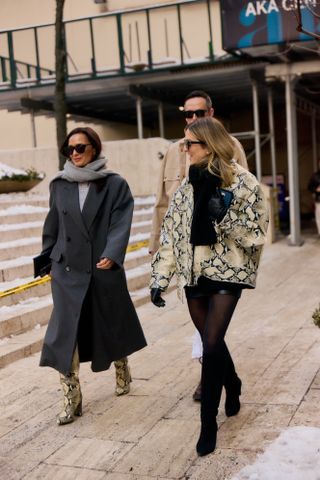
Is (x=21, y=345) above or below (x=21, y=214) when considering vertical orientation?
below

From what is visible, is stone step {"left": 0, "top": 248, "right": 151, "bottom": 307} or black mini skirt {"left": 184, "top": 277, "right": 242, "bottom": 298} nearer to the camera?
black mini skirt {"left": 184, "top": 277, "right": 242, "bottom": 298}

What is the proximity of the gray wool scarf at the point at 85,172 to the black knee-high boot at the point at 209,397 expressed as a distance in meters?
1.58

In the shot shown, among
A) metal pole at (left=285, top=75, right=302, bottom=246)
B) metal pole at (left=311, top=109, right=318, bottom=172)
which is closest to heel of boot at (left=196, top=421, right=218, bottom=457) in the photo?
metal pole at (left=285, top=75, right=302, bottom=246)

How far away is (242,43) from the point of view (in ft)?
43.3

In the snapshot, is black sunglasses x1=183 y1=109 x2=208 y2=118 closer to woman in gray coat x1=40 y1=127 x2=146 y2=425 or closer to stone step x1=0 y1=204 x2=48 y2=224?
woman in gray coat x1=40 y1=127 x2=146 y2=425

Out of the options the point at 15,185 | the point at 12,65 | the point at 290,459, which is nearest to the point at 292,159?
the point at 15,185

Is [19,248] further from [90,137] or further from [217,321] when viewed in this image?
[217,321]

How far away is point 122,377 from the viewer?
5.39 metres

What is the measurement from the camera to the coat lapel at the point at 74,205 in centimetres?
500

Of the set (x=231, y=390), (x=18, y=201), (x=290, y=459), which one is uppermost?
(x=18, y=201)

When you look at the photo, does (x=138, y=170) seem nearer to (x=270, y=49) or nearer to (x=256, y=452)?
(x=270, y=49)

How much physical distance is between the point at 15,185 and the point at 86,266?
840cm

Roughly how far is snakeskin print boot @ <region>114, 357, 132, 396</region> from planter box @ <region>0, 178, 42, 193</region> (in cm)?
789

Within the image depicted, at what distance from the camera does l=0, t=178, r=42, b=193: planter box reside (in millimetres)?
12823
